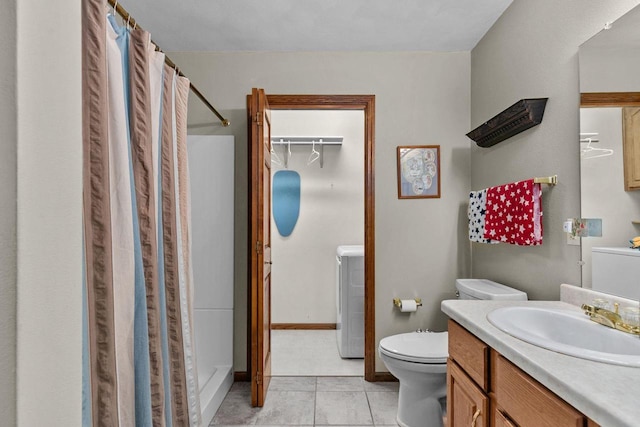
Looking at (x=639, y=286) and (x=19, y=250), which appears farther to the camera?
(x=639, y=286)

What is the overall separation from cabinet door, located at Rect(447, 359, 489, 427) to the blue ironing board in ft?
8.48

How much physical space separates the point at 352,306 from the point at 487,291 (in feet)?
4.27

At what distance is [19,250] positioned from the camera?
507 millimetres

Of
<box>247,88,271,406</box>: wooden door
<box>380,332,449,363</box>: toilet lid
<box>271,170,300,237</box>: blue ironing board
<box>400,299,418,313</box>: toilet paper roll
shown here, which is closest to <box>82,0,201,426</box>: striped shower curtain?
<box>247,88,271,406</box>: wooden door

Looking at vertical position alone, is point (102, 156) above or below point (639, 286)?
above

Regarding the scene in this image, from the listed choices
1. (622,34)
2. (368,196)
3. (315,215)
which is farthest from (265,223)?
(622,34)

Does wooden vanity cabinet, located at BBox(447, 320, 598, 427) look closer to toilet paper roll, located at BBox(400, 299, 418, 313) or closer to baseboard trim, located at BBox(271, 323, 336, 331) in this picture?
toilet paper roll, located at BBox(400, 299, 418, 313)

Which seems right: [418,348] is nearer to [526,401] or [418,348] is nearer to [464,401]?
[464,401]

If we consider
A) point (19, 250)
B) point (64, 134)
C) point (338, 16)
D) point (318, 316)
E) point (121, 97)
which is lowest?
point (318, 316)

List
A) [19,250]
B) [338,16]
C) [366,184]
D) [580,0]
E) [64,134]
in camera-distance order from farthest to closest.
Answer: [366,184] → [338,16] → [580,0] → [64,134] → [19,250]

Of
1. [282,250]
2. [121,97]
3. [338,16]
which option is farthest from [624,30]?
[282,250]

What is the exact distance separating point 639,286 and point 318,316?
3.02 meters

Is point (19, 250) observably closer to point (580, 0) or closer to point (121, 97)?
point (121, 97)

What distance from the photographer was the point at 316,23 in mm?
2285
